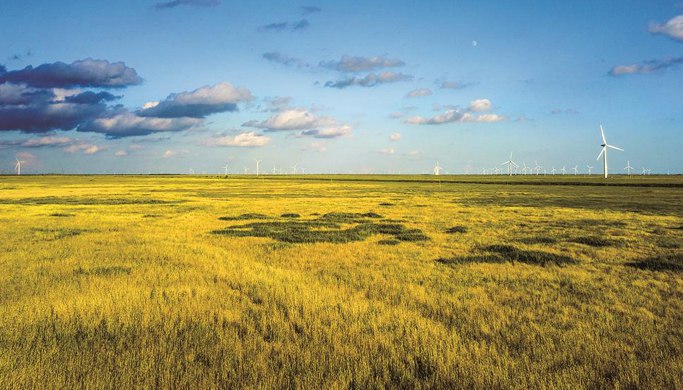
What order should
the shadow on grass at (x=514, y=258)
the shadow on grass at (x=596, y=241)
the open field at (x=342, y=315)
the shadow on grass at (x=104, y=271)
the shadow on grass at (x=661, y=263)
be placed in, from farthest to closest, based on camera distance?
the shadow on grass at (x=596, y=241) < the shadow on grass at (x=514, y=258) < the shadow on grass at (x=661, y=263) < the shadow on grass at (x=104, y=271) < the open field at (x=342, y=315)

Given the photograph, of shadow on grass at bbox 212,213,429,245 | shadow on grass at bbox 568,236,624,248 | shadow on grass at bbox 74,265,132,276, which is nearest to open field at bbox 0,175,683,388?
shadow on grass at bbox 74,265,132,276

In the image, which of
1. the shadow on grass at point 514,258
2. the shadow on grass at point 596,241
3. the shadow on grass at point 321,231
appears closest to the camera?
A: the shadow on grass at point 514,258

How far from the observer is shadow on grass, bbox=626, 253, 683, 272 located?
15531 mm

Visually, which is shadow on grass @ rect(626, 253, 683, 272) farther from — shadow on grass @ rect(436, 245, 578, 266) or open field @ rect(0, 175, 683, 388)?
shadow on grass @ rect(436, 245, 578, 266)


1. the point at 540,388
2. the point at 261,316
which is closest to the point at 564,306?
the point at 540,388

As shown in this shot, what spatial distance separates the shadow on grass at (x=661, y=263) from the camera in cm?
1553

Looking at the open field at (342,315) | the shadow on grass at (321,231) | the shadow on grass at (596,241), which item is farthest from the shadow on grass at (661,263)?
the shadow on grass at (321,231)

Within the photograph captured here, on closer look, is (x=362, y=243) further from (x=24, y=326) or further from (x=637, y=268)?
(x=24, y=326)

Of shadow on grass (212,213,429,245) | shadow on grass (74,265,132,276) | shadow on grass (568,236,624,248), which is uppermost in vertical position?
shadow on grass (568,236,624,248)

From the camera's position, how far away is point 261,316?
33.3 feet

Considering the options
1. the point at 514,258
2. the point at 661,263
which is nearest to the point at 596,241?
the point at 661,263

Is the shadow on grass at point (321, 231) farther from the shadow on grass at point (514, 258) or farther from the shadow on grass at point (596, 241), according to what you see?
the shadow on grass at point (596, 241)

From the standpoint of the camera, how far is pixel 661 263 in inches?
640

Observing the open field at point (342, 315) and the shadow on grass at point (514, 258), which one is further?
the shadow on grass at point (514, 258)
